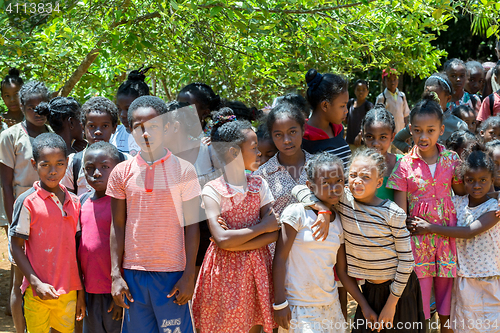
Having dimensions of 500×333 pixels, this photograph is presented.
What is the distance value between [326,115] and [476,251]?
4.42 ft

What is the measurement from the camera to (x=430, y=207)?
304 cm

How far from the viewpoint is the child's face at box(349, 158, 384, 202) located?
2.73m

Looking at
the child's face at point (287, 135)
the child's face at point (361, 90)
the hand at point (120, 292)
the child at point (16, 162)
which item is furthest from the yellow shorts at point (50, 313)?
the child's face at point (361, 90)

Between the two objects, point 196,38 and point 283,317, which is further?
point 196,38

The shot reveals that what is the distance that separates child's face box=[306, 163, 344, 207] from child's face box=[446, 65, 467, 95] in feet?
9.66

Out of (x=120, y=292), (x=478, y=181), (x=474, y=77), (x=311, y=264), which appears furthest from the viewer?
(x=474, y=77)

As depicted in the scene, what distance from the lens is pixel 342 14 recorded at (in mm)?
5480

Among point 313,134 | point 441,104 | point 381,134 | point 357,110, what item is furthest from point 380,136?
point 357,110

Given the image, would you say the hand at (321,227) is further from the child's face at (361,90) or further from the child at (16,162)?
the child's face at (361,90)

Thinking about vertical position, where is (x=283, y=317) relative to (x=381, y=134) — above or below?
below

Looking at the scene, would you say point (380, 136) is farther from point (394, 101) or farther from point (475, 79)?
point (394, 101)

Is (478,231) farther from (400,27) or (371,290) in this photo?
(400,27)

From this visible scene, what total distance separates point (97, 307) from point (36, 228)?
57cm

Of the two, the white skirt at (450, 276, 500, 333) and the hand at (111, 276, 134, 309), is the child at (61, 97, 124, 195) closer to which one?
the hand at (111, 276, 134, 309)
